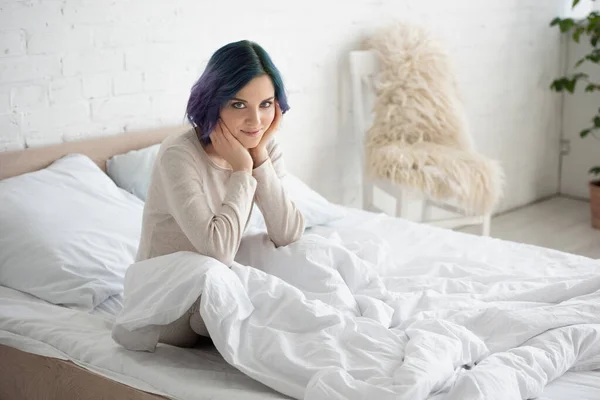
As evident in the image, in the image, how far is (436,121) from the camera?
3574 millimetres

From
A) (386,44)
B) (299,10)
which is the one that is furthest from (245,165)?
(386,44)

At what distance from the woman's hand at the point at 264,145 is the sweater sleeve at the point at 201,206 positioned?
0.10 meters

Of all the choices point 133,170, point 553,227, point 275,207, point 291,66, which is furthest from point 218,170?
point 553,227

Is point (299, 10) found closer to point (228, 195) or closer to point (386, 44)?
point (386, 44)

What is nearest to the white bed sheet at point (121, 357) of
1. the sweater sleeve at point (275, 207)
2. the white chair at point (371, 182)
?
the sweater sleeve at point (275, 207)

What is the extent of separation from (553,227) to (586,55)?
102cm

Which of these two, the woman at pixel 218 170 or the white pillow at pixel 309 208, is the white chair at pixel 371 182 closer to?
the white pillow at pixel 309 208

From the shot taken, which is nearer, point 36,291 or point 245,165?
point 245,165

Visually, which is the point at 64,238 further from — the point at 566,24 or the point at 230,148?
the point at 566,24

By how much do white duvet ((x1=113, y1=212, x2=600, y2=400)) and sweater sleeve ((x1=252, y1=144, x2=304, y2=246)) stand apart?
0.04 metres

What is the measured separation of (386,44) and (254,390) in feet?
7.40

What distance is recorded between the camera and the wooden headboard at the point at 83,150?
2.48 meters

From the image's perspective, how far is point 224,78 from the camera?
1.92 m

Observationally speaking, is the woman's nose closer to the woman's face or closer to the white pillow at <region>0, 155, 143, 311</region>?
the woman's face
